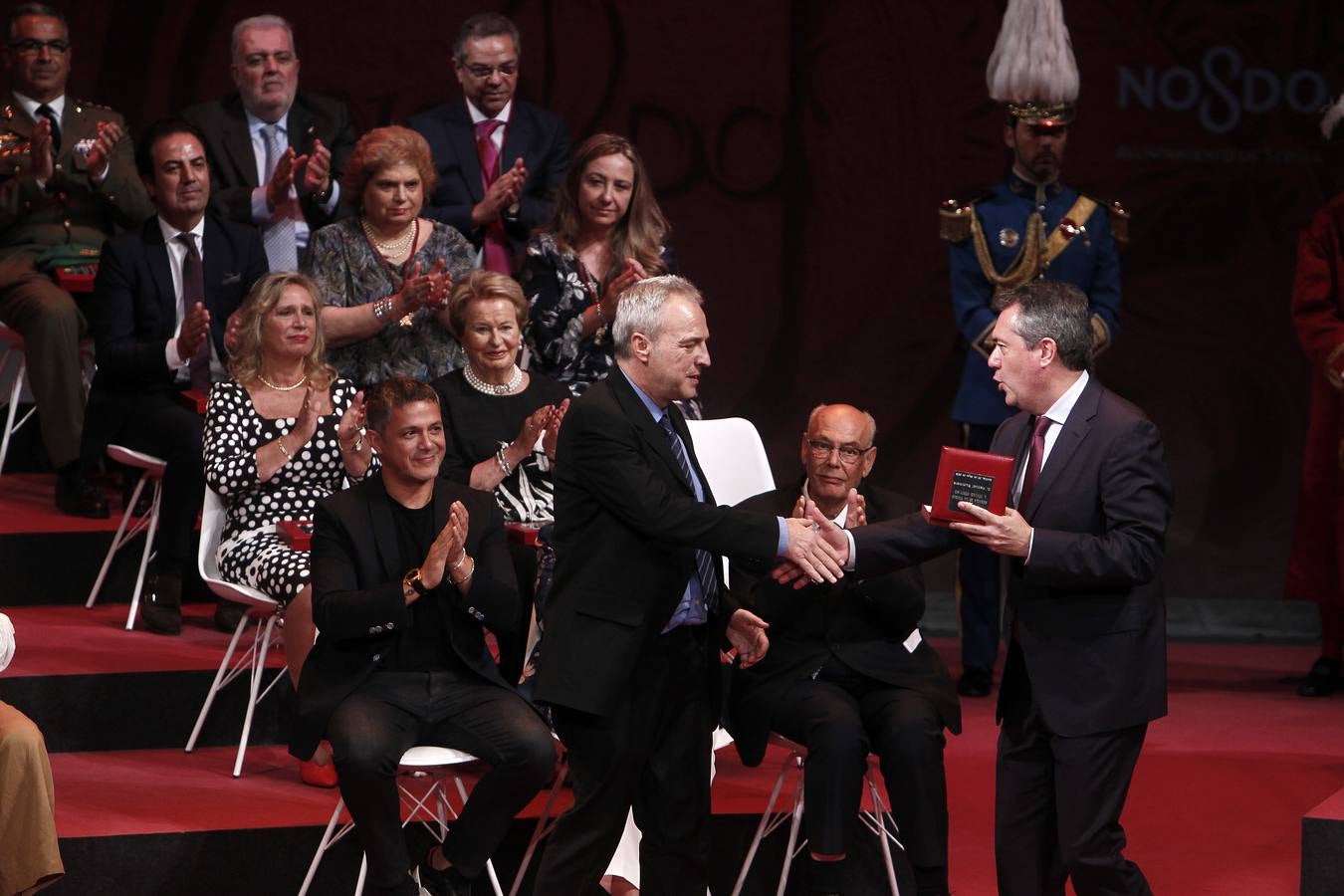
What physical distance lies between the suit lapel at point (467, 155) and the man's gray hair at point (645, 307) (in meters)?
2.30

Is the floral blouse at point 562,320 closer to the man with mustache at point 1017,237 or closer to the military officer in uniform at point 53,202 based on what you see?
the man with mustache at point 1017,237

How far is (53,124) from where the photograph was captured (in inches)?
274

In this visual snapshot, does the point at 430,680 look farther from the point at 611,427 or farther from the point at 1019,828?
the point at 1019,828

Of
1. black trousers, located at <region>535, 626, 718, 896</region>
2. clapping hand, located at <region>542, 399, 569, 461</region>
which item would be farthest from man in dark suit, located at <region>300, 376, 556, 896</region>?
clapping hand, located at <region>542, 399, 569, 461</region>

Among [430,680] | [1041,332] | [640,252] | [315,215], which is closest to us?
[1041,332]

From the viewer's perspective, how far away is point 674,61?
818cm

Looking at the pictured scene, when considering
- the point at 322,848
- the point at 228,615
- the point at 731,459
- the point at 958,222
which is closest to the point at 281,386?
the point at 228,615

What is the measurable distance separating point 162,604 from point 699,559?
2347 mm

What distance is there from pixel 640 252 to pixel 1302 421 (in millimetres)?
3477

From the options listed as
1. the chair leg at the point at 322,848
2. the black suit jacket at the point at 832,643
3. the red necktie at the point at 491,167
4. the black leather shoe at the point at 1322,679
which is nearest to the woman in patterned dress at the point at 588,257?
the red necktie at the point at 491,167

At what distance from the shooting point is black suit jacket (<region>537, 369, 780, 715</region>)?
14.9 ft

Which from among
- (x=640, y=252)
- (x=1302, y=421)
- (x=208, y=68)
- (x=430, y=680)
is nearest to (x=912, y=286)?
(x=1302, y=421)

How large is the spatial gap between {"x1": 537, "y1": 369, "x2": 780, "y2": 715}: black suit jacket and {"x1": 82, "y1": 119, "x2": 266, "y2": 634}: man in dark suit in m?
2.13

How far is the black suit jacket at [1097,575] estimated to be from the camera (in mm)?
4332
